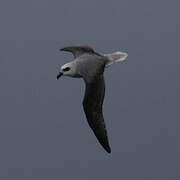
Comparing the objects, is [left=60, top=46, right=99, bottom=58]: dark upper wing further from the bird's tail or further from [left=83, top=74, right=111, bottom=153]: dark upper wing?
[left=83, top=74, right=111, bottom=153]: dark upper wing

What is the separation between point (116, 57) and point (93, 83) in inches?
60.8

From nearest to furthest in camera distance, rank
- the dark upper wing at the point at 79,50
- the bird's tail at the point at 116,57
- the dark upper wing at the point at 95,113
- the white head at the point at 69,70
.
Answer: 1. the dark upper wing at the point at 95,113
2. the white head at the point at 69,70
3. the bird's tail at the point at 116,57
4. the dark upper wing at the point at 79,50

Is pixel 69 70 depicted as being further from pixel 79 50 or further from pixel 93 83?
pixel 79 50

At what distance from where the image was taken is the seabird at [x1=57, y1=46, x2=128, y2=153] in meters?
13.4

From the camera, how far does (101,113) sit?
13.5 meters

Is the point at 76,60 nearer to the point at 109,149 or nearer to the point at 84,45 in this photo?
the point at 84,45

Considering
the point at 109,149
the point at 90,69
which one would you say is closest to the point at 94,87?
the point at 90,69

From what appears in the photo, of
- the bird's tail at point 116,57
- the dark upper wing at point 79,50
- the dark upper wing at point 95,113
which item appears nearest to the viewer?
the dark upper wing at point 95,113

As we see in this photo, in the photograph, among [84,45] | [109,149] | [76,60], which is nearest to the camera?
[109,149]

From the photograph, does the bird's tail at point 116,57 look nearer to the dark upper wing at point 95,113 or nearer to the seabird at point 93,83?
the seabird at point 93,83

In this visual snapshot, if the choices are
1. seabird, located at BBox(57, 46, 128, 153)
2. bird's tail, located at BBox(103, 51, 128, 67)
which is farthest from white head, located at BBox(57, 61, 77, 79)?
bird's tail, located at BBox(103, 51, 128, 67)

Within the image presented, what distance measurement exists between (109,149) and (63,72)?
2.04 meters

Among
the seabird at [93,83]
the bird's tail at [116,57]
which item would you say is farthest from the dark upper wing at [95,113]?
the bird's tail at [116,57]

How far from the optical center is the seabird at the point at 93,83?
13438mm
